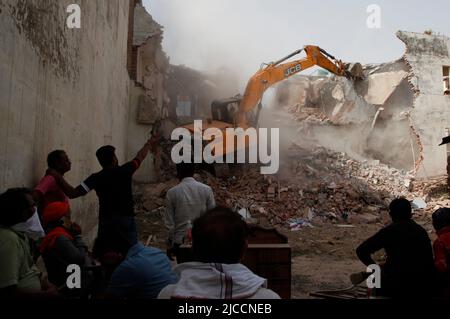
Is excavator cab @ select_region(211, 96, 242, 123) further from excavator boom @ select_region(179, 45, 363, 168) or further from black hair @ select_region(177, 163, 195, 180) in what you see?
black hair @ select_region(177, 163, 195, 180)

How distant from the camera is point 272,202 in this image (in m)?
11.7

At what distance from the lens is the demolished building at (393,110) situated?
18625 mm

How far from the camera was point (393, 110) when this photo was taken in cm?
2136

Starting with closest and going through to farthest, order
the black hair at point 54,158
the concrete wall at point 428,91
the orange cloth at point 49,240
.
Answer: the orange cloth at point 49,240 → the black hair at point 54,158 → the concrete wall at point 428,91

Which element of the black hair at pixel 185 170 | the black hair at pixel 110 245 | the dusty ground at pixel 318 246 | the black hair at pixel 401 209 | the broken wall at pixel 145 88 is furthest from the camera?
the broken wall at pixel 145 88

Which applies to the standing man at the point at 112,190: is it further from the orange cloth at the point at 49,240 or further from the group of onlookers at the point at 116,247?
the orange cloth at the point at 49,240

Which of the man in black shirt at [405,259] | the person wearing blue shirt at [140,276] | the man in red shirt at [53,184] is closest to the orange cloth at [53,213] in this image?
the man in red shirt at [53,184]

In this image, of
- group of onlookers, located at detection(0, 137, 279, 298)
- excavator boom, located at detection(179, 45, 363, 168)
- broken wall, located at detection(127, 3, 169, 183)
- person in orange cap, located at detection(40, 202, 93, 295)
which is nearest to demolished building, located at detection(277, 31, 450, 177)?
excavator boom, located at detection(179, 45, 363, 168)

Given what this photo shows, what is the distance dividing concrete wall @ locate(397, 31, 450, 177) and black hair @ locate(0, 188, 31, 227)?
19.1 m

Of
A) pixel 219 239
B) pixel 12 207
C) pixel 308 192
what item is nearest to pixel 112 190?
pixel 12 207

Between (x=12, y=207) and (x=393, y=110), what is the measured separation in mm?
21925

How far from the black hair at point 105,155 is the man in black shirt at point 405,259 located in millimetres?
2475

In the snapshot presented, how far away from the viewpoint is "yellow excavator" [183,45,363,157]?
494 inches
